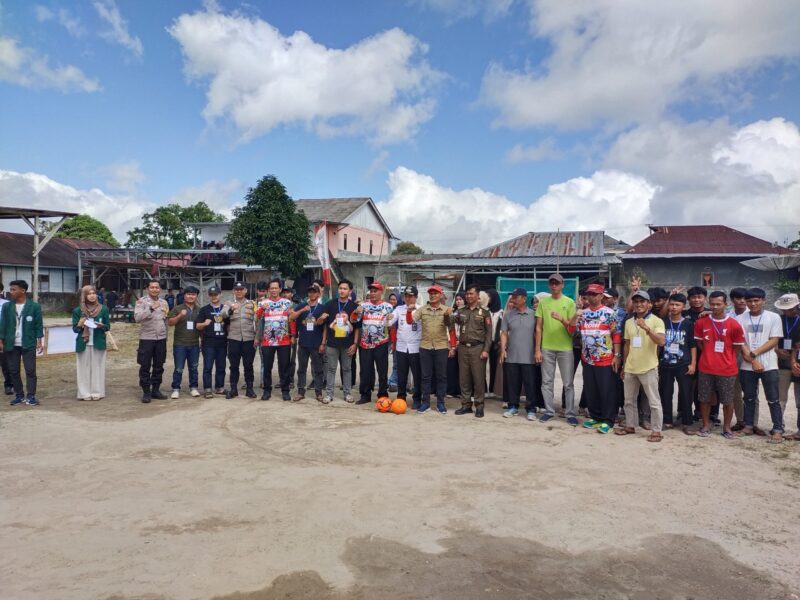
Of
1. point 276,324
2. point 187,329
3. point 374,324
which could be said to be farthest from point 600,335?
point 187,329

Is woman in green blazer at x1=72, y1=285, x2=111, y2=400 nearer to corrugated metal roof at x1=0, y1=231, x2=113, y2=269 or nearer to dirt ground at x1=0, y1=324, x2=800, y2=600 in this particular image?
dirt ground at x1=0, y1=324, x2=800, y2=600

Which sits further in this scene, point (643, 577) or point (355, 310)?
point (355, 310)

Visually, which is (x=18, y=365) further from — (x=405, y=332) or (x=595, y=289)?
(x=595, y=289)

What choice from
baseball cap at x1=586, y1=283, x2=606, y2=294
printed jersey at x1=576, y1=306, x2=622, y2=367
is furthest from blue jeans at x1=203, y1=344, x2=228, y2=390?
baseball cap at x1=586, y1=283, x2=606, y2=294

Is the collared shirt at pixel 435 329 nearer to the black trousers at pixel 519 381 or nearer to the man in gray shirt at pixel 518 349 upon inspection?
the man in gray shirt at pixel 518 349

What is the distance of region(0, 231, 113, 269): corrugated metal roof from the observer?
100 feet

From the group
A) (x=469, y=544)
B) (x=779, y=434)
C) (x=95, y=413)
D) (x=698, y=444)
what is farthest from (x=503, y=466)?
(x=95, y=413)

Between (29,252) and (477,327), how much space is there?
33567 millimetres

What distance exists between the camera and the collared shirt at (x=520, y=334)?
7254mm

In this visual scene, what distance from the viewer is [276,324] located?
830cm

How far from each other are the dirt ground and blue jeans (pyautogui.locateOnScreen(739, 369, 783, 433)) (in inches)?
13.6

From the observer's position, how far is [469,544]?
3.64 metres

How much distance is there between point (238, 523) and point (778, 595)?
3.36m

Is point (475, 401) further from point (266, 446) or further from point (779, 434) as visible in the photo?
point (779, 434)
